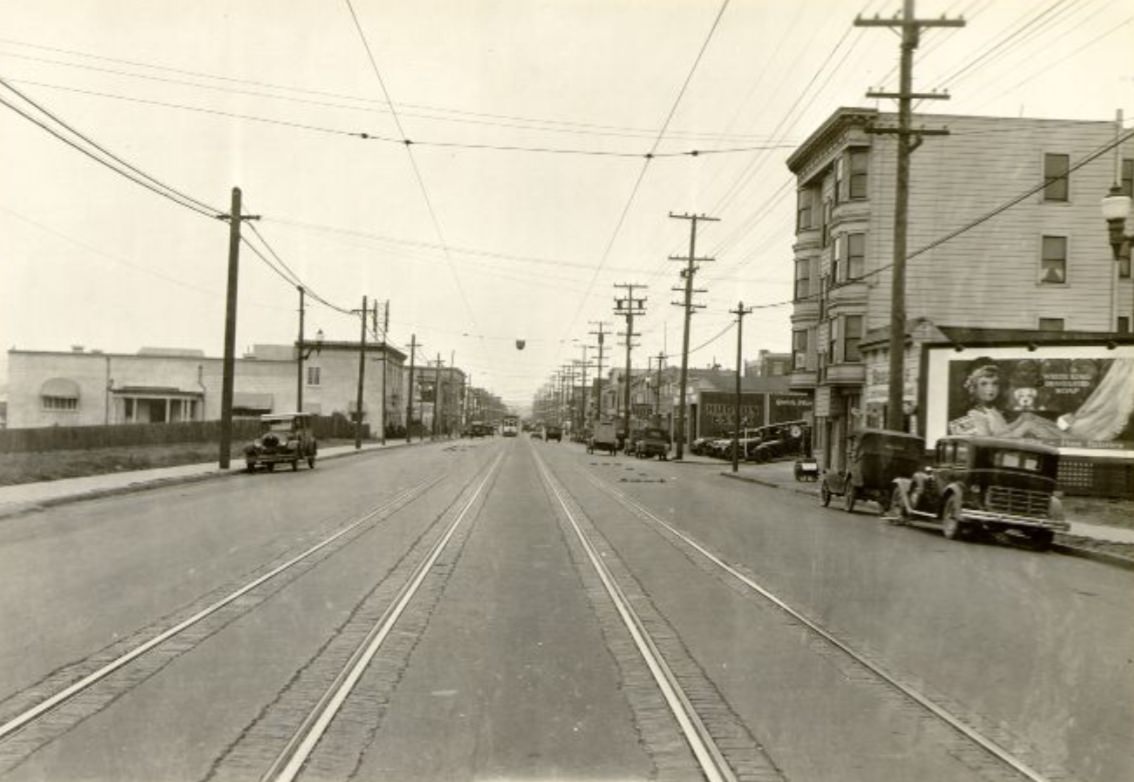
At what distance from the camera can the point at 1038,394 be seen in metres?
27.8

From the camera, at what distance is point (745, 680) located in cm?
741

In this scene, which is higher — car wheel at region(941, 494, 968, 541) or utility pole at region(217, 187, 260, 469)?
utility pole at region(217, 187, 260, 469)

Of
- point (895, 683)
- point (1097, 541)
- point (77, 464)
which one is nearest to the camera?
point (895, 683)

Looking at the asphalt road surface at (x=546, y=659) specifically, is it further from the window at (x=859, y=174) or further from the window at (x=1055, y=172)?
the window at (x=1055, y=172)

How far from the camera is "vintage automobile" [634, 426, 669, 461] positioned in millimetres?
61031

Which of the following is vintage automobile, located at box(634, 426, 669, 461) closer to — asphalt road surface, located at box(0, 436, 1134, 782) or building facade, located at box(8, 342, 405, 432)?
building facade, located at box(8, 342, 405, 432)

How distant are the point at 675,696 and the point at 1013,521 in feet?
43.3

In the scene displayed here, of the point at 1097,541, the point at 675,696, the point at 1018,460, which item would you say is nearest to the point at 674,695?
the point at 675,696

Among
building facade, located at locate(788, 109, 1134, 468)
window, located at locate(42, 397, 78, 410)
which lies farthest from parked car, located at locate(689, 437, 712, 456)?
window, located at locate(42, 397, 78, 410)

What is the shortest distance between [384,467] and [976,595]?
3016 cm

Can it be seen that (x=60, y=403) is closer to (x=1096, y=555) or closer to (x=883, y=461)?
(x=883, y=461)

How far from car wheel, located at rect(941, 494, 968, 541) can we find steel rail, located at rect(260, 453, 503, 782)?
36.4 ft

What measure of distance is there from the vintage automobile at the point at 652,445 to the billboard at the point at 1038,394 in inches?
1235

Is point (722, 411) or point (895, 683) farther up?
point (722, 411)
